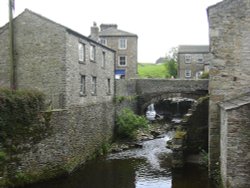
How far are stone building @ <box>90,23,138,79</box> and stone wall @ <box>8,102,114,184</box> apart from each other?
23278 mm

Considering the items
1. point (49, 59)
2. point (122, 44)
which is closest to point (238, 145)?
point (49, 59)

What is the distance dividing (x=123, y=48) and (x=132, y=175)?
97.5 feet

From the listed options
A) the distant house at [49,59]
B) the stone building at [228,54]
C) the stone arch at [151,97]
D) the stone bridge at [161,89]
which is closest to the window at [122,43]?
the stone bridge at [161,89]

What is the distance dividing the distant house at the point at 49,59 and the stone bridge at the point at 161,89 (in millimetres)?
14372

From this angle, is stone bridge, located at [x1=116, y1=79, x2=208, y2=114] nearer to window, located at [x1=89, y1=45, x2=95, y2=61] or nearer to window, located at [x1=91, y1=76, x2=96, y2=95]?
window, located at [x1=91, y1=76, x2=96, y2=95]

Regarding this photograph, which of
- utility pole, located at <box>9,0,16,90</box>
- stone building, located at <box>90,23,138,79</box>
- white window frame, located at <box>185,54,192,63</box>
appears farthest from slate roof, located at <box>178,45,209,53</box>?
utility pole, located at <box>9,0,16,90</box>

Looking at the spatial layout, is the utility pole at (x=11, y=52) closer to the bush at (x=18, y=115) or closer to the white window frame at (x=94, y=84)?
the bush at (x=18, y=115)

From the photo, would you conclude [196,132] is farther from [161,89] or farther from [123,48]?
[123,48]

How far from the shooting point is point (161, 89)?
3659 centimetres

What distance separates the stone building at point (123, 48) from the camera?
4609 cm

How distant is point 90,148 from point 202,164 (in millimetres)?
6644

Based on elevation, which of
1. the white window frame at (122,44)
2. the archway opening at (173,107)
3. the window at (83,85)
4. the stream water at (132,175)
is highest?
the white window frame at (122,44)

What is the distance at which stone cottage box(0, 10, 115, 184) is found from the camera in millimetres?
17359

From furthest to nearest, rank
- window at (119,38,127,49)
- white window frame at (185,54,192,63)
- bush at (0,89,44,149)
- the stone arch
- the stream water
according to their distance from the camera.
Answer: white window frame at (185,54,192,63)
window at (119,38,127,49)
the stone arch
the stream water
bush at (0,89,44,149)
